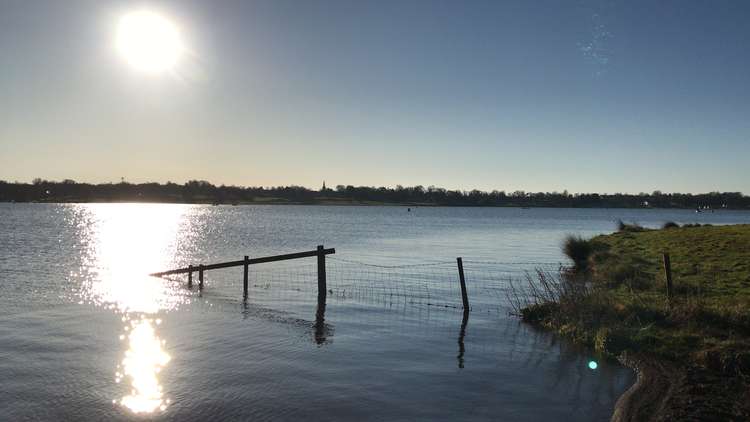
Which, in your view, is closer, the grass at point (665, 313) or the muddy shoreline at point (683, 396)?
the muddy shoreline at point (683, 396)

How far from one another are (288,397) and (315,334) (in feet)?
23.0

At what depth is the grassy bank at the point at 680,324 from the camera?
12523mm

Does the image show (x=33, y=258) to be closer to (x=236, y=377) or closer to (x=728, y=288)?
(x=236, y=377)

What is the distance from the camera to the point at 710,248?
122 feet

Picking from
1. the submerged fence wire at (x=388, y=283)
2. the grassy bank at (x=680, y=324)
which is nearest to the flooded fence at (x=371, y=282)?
the submerged fence wire at (x=388, y=283)

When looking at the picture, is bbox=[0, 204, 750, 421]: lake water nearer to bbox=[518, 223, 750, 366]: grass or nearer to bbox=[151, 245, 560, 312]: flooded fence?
bbox=[151, 245, 560, 312]: flooded fence

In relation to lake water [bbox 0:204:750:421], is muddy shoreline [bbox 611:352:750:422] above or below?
above

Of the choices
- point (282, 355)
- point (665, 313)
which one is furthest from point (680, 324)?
point (282, 355)

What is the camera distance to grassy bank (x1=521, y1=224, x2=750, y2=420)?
41.1 ft

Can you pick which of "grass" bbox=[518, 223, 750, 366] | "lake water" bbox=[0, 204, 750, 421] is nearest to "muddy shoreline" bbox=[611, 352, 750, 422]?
"lake water" bbox=[0, 204, 750, 421]

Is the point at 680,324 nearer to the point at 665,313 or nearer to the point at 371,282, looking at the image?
the point at 665,313

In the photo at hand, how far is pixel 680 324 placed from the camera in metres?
17.5

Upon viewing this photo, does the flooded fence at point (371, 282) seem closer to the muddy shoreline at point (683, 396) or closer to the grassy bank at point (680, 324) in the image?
the grassy bank at point (680, 324)

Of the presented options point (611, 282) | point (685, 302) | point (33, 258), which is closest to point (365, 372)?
point (685, 302)
